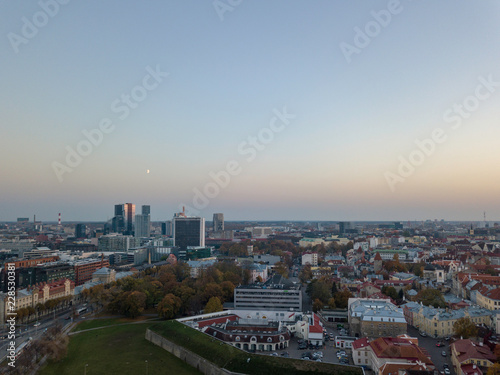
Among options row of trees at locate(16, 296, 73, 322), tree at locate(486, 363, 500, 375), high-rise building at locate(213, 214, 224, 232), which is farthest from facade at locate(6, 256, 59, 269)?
high-rise building at locate(213, 214, 224, 232)

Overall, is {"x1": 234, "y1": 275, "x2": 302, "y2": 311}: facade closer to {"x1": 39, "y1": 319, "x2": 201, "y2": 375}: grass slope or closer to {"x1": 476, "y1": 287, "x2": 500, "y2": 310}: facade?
{"x1": 39, "y1": 319, "x2": 201, "y2": 375}: grass slope

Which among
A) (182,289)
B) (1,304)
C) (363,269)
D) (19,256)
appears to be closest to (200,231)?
(19,256)

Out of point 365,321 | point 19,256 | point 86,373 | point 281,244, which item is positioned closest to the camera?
point 86,373

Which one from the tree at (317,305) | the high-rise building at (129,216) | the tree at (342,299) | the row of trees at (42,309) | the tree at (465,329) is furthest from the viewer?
the high-rise building at (129,216)

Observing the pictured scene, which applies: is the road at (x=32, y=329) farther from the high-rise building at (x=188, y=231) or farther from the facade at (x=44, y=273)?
the high-rise building at (x=188, y=231)

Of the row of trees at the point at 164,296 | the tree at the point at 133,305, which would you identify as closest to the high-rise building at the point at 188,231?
the row of trees at the point at 164,296

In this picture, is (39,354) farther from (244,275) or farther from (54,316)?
(244,275)
